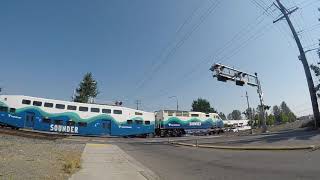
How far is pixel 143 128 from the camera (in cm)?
4691

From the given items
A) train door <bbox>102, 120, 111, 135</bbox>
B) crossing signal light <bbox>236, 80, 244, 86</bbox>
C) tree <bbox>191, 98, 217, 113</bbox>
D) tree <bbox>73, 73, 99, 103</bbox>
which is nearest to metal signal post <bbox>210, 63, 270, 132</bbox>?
crossing signal light <bbox>236, 80, 244, 86</bbox>

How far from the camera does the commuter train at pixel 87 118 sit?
35.0 meters

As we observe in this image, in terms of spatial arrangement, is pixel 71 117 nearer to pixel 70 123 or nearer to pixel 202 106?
pixel 70 123

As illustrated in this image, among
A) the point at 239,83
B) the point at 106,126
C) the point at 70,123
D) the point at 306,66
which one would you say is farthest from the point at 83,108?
the point at 306,66

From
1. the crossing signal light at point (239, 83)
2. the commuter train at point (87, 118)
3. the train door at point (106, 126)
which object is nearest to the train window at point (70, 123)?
the commuter train at point (87, 118)

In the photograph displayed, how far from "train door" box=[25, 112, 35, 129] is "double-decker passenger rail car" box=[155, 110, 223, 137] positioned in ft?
71.9

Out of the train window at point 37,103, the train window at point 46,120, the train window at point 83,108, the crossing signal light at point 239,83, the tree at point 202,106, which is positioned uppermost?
the tree at point 202,106

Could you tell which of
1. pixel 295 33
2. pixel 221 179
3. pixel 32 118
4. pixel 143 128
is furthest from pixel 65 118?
pixel 221 179

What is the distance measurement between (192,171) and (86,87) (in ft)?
255

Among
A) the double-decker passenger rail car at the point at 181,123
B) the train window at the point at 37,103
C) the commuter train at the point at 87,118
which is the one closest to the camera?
the commuter train at the point at 87,118

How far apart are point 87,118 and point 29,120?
7.87m

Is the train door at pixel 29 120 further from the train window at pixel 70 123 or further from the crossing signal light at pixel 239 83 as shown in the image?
the crossing signal light at pixel 239 83

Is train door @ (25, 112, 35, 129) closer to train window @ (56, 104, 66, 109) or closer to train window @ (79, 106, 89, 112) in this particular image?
train window @ (56, 104, 66, 109)

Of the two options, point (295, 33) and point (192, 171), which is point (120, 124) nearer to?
point (295, 33)
